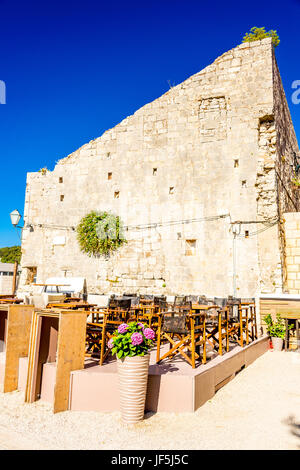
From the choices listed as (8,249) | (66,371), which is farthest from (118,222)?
(8,249)

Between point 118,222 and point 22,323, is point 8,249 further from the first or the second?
point 22,323

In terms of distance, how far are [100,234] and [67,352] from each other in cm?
1172

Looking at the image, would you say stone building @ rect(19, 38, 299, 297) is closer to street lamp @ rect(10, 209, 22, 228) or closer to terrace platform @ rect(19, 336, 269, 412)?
street lamp @ rect(10, 209, 22, 228)

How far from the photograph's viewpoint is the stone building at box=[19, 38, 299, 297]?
1389cm

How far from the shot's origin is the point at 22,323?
18.5 ft

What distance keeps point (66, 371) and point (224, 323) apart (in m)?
3.55

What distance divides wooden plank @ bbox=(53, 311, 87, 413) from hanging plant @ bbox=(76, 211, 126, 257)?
11.2 metres

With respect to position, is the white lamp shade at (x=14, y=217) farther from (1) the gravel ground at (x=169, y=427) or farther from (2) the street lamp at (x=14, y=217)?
(1) the gravel ground at (x=169, y=427)

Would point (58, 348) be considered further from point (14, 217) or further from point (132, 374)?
point (14, 217)

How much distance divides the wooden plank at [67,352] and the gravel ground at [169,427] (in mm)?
211

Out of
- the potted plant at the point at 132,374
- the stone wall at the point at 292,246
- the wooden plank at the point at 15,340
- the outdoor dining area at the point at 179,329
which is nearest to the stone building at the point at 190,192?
the stone wall at the point at 292,246

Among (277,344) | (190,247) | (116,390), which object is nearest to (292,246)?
(190,247)

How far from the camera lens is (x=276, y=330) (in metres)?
9.41
